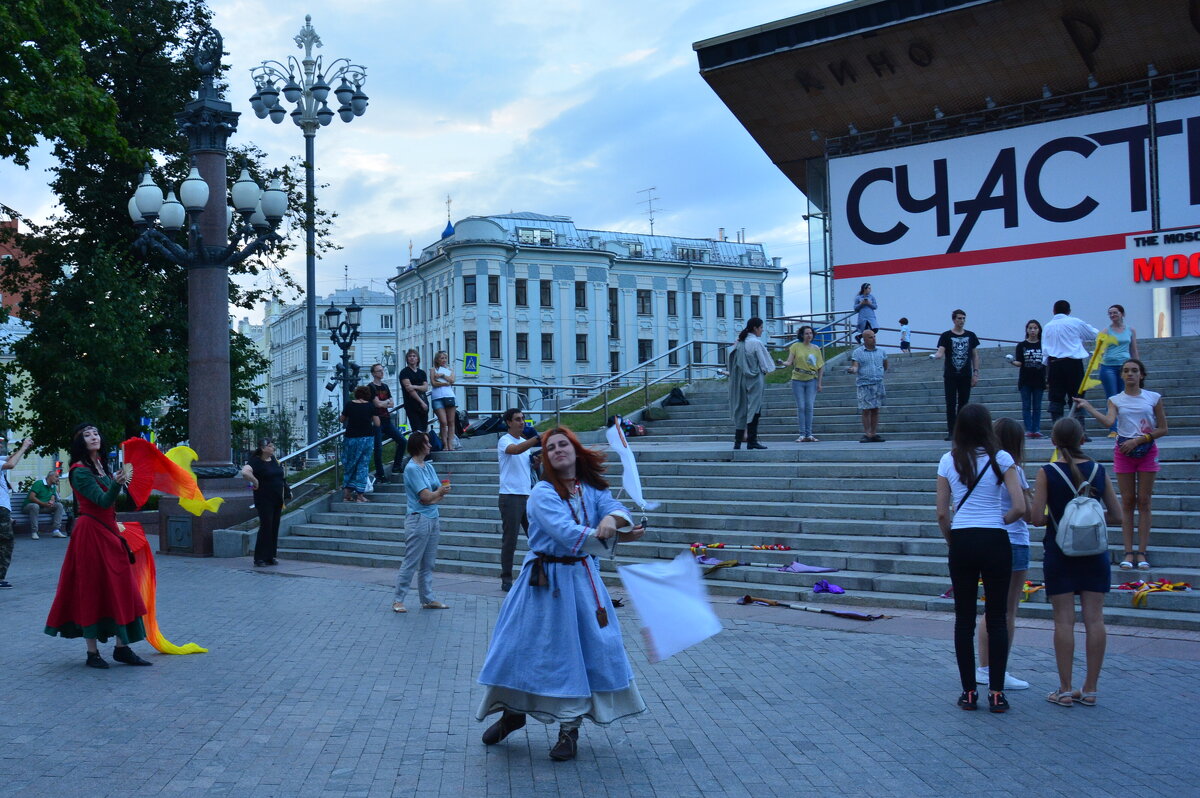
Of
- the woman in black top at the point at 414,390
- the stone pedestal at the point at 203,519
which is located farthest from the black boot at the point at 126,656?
the woman in black top at the point at 414,390

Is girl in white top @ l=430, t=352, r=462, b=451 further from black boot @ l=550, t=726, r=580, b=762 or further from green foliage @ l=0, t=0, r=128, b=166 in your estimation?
black boot @ l=550, t=726, r=580, b=762

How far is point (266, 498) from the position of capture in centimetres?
1595

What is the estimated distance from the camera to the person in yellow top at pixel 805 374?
17.2m

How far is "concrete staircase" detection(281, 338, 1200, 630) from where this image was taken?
36.3 ft

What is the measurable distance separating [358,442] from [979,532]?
13.0 meters

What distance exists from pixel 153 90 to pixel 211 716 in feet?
88.3

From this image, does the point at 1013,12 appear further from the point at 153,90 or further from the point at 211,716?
the point at 211,716

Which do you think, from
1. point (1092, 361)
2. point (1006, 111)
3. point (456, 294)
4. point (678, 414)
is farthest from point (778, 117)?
point (456, 294)

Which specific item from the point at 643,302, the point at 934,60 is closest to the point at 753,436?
the point at 934,60

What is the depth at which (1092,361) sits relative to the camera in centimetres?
1427

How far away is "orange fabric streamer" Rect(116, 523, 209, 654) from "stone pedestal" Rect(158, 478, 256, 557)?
853 centimetres

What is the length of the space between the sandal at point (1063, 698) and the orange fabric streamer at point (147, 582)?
6.43m

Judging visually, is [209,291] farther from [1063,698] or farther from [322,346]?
Result: [322,346]

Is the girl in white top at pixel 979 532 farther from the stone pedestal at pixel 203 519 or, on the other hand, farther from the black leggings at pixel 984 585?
the stone pedestal at pixel 203 519
